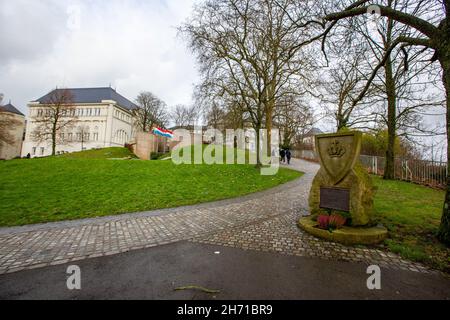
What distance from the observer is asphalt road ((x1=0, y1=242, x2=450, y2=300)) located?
2.87 m

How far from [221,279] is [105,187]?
10375mm

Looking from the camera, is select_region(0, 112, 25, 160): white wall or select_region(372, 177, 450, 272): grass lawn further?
select_region(0, 112, 25, 160): white wall

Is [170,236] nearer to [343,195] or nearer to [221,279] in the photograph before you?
[221,279]

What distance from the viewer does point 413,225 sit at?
5.89 meters

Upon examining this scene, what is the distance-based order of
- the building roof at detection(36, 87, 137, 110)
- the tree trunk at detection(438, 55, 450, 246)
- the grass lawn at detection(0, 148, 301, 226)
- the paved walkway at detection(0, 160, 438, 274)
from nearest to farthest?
the paved walkway at detection(0, 160, 438, 274) → the tree trunk at detection(438, 55, 450, 246) → the grass lawn at detection(0, 148, 301, 226) → the building roof at detection(36, 87, 137, 110)

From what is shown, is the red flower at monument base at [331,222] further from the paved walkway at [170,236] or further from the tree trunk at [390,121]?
the tree trunk at [390,121]

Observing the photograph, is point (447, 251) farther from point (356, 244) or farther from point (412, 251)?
point (356, 244)

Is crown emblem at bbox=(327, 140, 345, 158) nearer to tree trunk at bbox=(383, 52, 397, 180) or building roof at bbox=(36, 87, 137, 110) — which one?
tree trunk at bbox=(383, 52, 397, 180)

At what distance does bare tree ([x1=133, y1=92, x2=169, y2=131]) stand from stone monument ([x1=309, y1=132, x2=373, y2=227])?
174 ft

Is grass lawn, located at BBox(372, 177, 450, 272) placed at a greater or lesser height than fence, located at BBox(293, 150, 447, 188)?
lesser

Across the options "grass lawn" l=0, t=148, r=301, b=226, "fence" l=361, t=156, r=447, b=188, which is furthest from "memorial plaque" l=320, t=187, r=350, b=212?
"fence" l=361, t=156, r=447, b=188

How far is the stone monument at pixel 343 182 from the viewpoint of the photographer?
17.2 ft

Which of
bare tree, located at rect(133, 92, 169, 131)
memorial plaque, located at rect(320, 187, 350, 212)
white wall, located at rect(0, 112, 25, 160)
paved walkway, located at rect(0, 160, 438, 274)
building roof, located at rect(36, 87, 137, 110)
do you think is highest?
building roof, located at rect(36, 87, 137, 110)

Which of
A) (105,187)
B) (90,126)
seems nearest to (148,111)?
(90,126)
